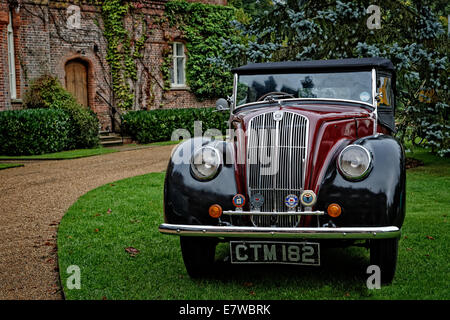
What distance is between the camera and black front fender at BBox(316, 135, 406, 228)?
13.3 ft

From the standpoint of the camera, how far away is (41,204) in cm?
862

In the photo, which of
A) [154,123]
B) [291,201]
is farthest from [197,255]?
[154,123]

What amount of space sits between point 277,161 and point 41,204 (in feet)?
18.2

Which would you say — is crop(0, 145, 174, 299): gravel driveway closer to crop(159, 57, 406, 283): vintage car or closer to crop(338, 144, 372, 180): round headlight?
crop(159, 57, 406, 283): vintage car

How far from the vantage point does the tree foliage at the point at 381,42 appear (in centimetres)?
1109

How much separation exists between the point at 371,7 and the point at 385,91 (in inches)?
259

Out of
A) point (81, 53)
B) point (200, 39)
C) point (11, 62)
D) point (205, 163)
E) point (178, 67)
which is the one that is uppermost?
point (200, 39)

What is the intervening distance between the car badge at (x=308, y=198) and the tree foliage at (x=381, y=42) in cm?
707

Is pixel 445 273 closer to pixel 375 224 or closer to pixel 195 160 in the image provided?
pixel 375 224

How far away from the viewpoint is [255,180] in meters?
4.42

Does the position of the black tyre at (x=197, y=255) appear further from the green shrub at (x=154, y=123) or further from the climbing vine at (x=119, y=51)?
the climbing vine at (x=119, y=51)

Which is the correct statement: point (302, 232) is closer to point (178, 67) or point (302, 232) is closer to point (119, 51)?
point (119, 51)

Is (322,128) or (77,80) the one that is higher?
(77,80)

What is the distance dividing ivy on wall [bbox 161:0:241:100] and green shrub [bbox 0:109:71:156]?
723 centimetres
